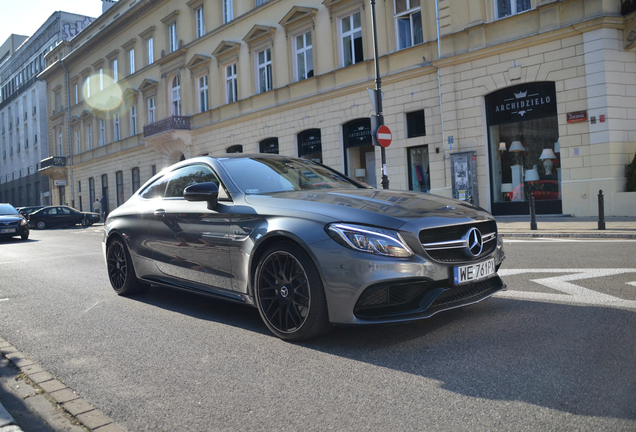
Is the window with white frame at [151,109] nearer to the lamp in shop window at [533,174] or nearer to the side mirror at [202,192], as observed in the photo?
the lamp in shop window at [533,174]

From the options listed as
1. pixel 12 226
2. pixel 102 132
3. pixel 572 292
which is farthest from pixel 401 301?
pixel 102 132

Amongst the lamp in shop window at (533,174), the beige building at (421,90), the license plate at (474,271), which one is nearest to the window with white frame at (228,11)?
the beige building at (421,90)

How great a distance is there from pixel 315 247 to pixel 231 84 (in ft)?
82.0

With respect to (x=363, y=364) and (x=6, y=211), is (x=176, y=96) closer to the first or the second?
(x=6, y=211)

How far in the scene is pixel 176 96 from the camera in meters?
31.9

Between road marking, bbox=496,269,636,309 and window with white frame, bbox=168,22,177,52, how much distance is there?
1149 inches

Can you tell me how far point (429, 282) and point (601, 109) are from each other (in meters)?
13.3

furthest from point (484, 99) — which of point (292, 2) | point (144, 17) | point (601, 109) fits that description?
point (144, 17)

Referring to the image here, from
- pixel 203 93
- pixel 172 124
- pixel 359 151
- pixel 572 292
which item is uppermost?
pixel 203 93

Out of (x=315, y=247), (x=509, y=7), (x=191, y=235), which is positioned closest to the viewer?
(x=315, y=247)

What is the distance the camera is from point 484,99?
673 inches

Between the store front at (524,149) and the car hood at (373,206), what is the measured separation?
1223 centimetres

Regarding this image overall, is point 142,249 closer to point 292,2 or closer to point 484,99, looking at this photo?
point 484,99

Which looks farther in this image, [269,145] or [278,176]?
[269,145]
